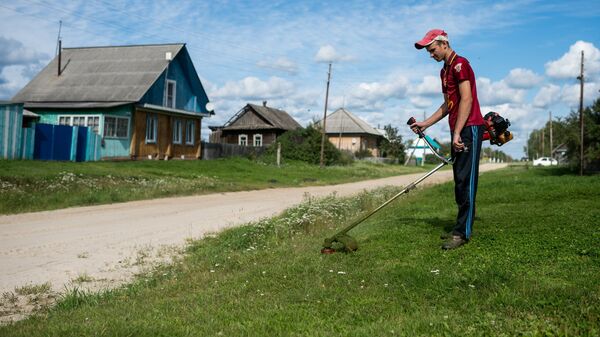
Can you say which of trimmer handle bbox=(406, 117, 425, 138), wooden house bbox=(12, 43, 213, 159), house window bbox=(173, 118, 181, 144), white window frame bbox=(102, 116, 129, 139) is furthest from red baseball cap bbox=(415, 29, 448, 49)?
house window bbox=(173, 118, 181, 144)

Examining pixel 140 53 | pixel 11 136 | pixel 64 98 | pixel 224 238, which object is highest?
pixel 140 53

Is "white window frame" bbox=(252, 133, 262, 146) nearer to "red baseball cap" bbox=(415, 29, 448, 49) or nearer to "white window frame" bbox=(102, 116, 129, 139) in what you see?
"white window frame" bbox=(102, 116, 129, 139)

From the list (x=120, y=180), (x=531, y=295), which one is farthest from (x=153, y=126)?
(x=531, y=295)

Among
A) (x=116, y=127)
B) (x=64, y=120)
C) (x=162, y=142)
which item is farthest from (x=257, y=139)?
(x=116, y=127)

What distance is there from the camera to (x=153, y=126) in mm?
35531

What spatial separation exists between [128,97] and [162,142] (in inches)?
163

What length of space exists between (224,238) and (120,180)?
12618 millimetres

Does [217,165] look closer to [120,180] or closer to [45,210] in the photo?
[120,180]

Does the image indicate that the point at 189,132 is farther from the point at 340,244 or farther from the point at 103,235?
the point at 340,244

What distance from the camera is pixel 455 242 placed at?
22.4 feet

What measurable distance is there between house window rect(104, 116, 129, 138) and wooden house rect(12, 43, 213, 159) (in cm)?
5

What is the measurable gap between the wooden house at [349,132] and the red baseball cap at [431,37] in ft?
227

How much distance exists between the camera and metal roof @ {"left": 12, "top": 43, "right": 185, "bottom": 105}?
33.9 metres

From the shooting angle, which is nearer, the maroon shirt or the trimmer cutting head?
the maroon shirt
